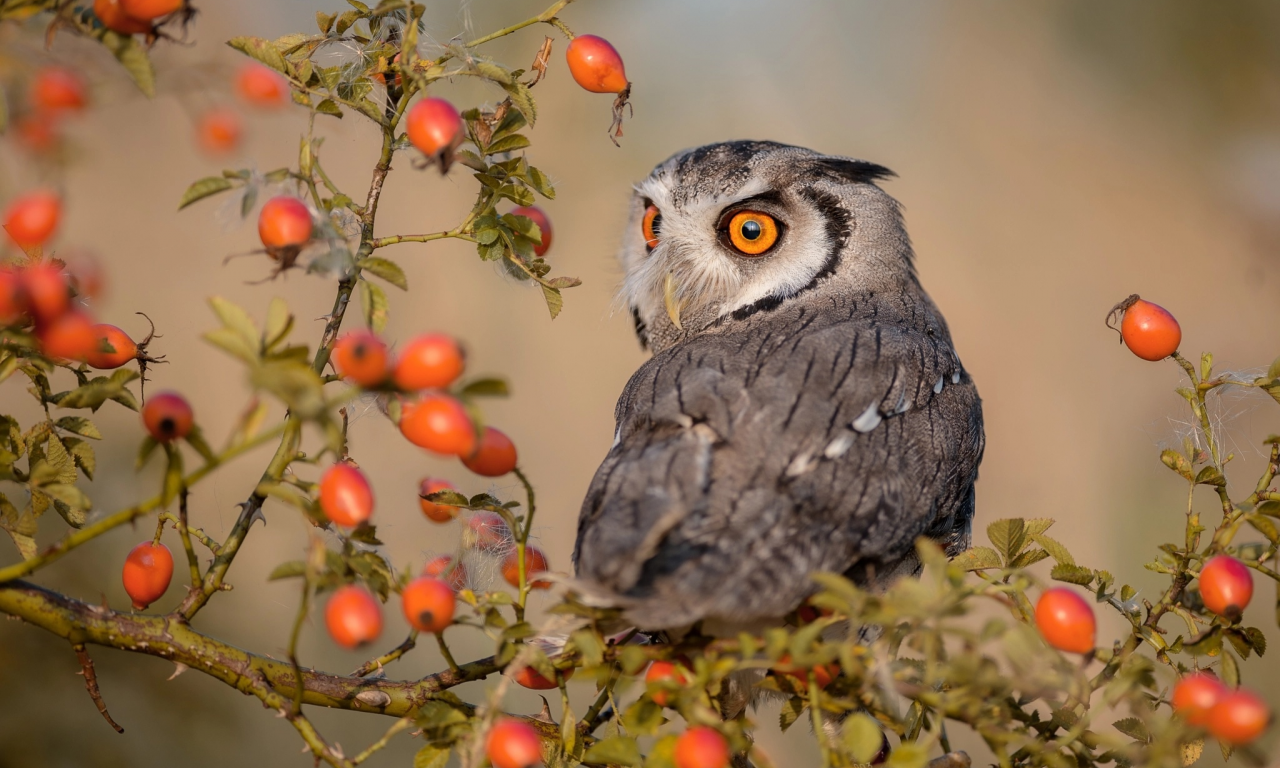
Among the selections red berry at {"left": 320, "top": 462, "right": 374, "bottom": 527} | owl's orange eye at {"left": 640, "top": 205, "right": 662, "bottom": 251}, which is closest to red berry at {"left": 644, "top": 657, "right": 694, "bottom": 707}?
red berry at {"left": 320, "top": 462, "right": 374, "bottom": 527}

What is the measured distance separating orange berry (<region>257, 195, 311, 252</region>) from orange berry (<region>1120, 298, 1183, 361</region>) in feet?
4.12

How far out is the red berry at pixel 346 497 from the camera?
3.14 feet

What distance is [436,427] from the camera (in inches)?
36.0

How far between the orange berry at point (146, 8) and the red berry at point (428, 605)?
2.28 feet

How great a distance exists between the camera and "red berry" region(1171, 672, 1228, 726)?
0.92 m

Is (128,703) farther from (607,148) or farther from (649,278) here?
(607,148)

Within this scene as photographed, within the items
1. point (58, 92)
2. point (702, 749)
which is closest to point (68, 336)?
point (58, 92)

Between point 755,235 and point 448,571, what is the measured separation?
123 centimetres

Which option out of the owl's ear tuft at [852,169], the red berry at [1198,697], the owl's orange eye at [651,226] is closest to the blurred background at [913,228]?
the owl's orange eye at [651,226]

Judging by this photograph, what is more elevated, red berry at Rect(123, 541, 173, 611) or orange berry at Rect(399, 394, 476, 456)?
orange berry at Rect(399, 394, 476, 456)

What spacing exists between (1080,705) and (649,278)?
147cm

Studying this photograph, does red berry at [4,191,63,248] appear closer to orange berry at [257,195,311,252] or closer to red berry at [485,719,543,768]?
orange berry at [257,195,311,252]

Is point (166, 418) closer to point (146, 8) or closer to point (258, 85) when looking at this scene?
point (146, 8)

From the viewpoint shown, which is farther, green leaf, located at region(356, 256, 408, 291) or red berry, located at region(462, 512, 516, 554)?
red berry, located at region(462, 512, 516, 554)
